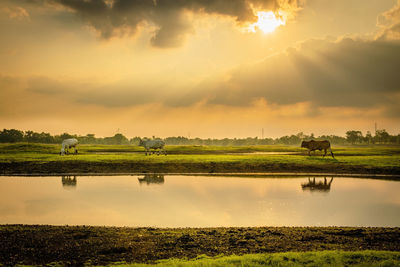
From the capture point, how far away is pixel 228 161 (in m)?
38.5

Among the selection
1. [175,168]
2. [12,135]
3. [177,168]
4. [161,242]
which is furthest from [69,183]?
[12,135]

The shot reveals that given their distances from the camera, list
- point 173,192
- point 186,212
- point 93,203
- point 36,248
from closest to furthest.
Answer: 1. point 36,248
2. point 186,212
3. point 93,203
4. point 173,192

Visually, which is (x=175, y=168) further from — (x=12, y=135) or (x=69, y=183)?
(x=12, y=135)

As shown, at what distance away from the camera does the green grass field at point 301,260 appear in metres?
8.32

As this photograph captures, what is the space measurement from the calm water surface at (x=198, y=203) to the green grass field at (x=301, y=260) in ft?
15.9

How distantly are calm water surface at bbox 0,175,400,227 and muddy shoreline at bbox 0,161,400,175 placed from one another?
7007mm

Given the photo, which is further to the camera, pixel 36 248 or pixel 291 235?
pixel 291 235

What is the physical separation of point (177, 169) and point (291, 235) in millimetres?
24865

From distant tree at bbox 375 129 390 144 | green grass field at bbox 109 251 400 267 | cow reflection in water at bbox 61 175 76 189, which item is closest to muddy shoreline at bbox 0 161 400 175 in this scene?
cow reflection in water at bbox 61 175 76 189

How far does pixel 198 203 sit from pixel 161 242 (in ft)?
25.9

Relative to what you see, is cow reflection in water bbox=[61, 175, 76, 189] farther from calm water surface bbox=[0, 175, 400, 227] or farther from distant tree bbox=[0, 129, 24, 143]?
distant tree bbox=[0, 129, 24, 143]

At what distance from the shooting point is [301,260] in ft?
28.2

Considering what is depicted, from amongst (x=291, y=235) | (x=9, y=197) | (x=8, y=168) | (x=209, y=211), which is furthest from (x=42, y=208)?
(x=8, y=168)

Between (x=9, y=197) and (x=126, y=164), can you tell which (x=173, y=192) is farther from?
(x=126, y=164)
